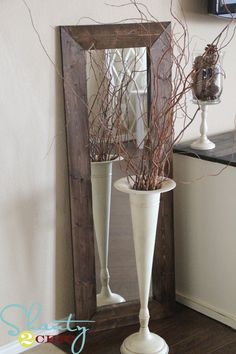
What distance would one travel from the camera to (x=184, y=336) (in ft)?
7.72

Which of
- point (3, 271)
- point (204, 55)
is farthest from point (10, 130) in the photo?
point (204, 55)

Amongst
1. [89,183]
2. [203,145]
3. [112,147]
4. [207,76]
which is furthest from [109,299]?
[207,76]

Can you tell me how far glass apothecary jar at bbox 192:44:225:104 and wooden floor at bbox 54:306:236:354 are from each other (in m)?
0.92

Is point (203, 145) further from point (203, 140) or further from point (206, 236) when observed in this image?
point (206, 236)

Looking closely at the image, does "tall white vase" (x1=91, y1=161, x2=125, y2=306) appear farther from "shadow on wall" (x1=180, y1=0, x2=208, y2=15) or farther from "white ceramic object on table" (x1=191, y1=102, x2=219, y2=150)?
"shadow on wall" (x1=180, y1=0, x2=208, y2=15)

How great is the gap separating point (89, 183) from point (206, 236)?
0.57 metres

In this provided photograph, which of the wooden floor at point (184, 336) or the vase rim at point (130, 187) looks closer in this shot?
the vase rim at point (130, 187)

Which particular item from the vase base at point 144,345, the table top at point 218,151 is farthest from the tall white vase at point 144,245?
the table top at point 218,151

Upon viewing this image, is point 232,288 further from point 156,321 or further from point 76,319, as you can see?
point 76,319

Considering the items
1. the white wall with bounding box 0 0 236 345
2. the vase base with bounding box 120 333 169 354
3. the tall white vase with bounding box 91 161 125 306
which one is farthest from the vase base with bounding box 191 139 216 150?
the vase base with bounding box 120 333 169 354

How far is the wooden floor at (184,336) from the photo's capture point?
2258mm

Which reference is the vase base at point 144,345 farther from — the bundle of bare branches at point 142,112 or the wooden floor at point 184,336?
the bundle of bare branches at point 142,112

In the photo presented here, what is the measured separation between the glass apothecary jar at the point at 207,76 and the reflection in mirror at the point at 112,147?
221 mm

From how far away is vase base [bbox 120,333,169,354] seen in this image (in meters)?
2.19
